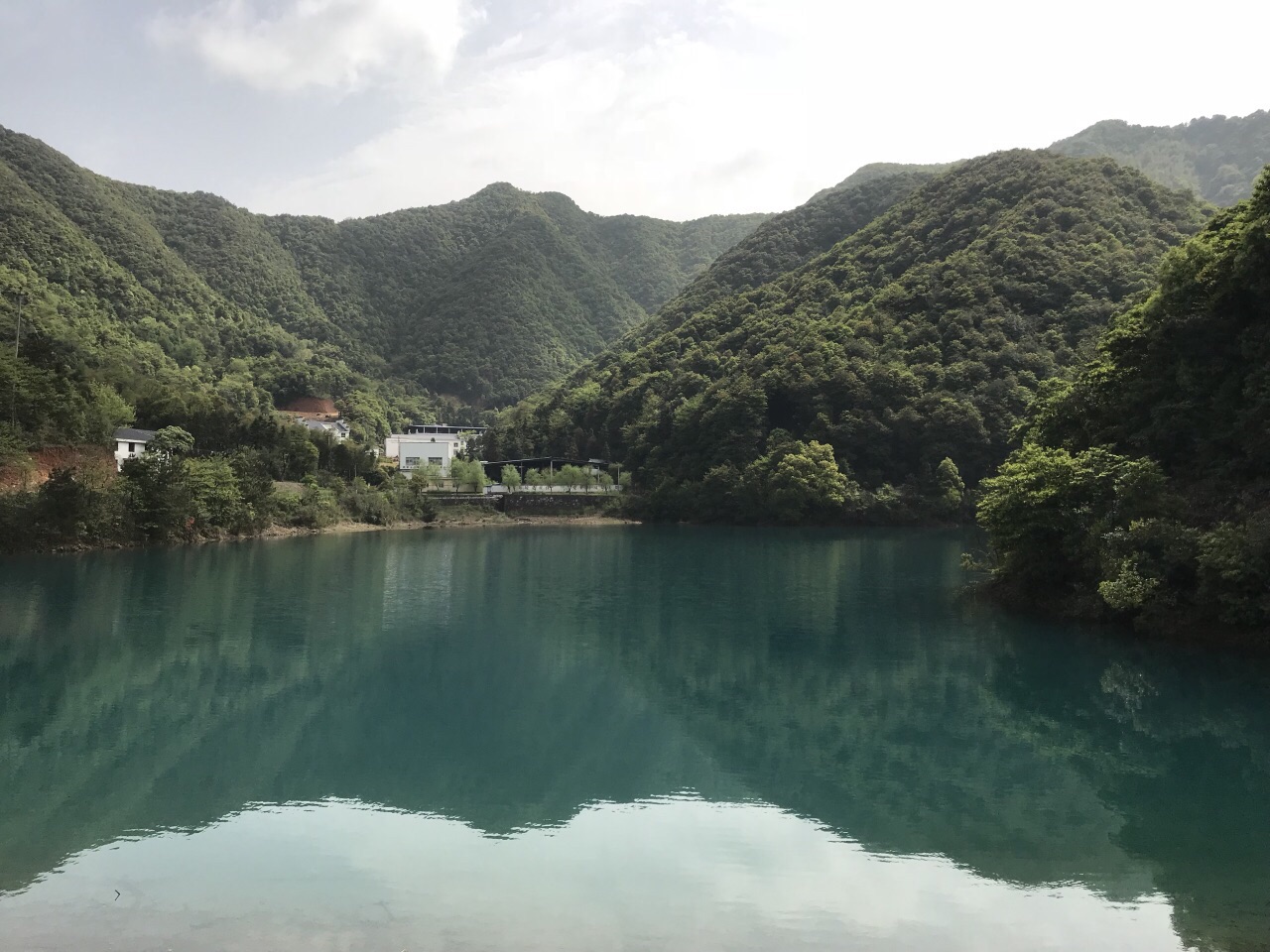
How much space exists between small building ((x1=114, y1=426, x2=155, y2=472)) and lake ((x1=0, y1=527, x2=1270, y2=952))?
2819 centimetres

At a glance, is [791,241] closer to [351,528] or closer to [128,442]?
[351,528]

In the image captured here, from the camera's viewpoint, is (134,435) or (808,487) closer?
(134,435)

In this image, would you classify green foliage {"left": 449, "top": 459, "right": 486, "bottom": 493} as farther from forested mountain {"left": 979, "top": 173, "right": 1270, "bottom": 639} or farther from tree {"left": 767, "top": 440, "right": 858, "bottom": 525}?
forested mountain {"left": 979, "top": 173, "right": 1270, "bottom": 639}

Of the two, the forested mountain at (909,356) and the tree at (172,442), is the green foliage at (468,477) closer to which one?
the forested mountain at (909,356)

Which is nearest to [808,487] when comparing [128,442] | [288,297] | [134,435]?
[134,435]

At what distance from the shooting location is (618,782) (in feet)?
44.6

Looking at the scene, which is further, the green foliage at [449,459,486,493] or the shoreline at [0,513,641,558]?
the green foliage at [449,459,486,493]

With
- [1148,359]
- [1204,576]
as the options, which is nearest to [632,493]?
[1148,359]

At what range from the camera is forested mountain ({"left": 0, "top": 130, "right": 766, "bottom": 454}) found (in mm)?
65875

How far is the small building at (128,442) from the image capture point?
53156 millimetres

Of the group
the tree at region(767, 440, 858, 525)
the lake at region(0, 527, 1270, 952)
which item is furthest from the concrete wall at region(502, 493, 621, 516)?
the lake at region(0, 527, 1270, 952)

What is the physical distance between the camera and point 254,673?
20.1 m

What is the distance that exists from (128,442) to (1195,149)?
17959 centimetres

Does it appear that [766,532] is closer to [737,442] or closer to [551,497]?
[737,442]
